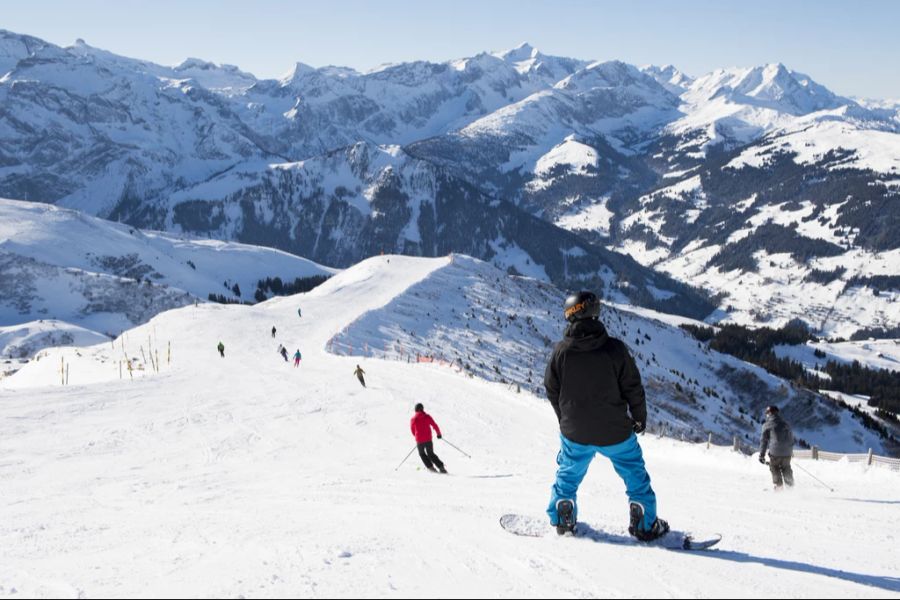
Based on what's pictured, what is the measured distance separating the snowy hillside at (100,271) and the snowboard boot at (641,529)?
10719 centimetres

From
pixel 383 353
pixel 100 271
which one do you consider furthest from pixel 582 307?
pixel 100 271

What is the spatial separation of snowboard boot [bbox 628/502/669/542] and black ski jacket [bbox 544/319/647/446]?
0.89 meters

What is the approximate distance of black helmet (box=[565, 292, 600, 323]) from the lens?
640cm

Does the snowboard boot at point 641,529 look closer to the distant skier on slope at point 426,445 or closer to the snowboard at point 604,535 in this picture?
the snowboard at point 604,535

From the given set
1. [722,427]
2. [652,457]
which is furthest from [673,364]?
[652,457]

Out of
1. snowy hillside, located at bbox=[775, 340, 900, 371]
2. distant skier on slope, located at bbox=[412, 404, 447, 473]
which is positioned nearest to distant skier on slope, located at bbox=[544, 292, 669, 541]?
distant skier on slope, located at bbox=[412, 404, 447, 473]

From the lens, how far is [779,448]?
11719mm

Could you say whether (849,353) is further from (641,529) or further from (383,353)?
(641,529)

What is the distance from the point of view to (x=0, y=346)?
91500 millimetres

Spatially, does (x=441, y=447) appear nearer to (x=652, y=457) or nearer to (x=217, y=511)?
(x=652, y=457)

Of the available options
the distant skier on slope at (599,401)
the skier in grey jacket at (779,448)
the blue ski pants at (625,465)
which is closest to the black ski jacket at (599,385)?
the distant skier on slope at (599,401)

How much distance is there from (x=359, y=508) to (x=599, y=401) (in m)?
4.84

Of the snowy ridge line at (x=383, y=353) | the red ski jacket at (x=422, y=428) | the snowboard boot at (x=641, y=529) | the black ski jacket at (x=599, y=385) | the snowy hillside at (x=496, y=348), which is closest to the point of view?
the black ski jacket at (x=599, y=385)

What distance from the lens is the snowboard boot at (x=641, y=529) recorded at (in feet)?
21.7
